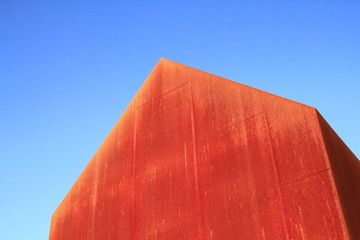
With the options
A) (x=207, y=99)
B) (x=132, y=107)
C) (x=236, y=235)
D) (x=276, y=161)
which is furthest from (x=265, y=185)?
(x=132, y=107)

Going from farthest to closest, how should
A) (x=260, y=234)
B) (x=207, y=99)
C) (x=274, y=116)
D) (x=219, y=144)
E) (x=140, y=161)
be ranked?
(x=140, y=161) < (x=207, y=99) < (x=219, y=144) < (x=274, y=116) < (x=260, y=234)

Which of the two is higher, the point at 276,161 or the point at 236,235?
the point at 276,161

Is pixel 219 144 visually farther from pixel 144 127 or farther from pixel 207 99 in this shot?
pixel 144 127

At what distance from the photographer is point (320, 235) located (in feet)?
20.5

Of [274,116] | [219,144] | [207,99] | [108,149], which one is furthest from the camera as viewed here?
[108,149]

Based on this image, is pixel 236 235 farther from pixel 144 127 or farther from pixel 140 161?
pixel 144 127

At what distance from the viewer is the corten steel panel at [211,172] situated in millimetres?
6711

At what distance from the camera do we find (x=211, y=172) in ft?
26.6

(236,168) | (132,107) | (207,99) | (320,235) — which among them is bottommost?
(320,235)

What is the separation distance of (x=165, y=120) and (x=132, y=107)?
1.32 m

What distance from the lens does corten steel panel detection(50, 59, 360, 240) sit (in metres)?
6.71

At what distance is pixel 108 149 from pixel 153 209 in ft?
7.93

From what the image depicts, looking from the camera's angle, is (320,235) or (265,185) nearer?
(320,235)

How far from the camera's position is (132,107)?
35.0 feet
